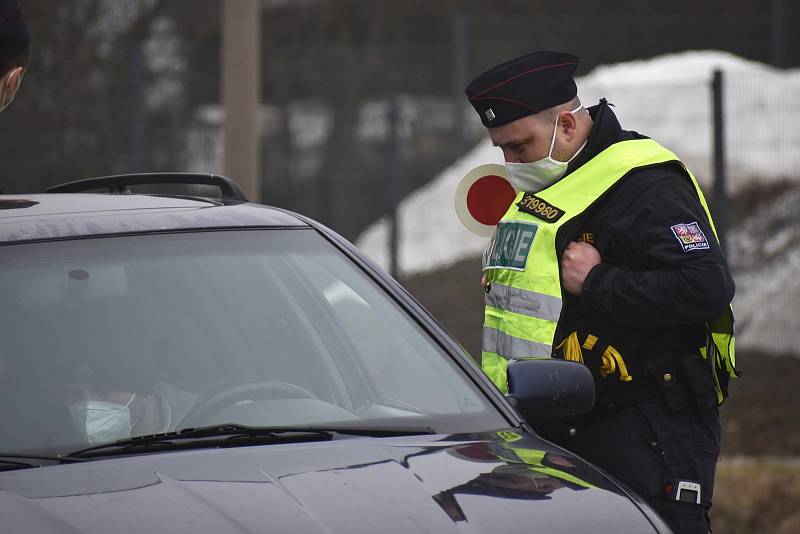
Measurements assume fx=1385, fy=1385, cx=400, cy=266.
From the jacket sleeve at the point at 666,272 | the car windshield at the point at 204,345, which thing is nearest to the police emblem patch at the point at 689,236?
the jacket sleeve at the point at 666,272

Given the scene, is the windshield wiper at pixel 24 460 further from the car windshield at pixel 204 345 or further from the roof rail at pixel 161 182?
the roof rail at pixel 161 182

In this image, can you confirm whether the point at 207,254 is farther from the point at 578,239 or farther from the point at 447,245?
the point at 447,245

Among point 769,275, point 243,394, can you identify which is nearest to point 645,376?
point 243,394

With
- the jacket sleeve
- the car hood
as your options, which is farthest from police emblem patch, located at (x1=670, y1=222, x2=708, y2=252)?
the car hood

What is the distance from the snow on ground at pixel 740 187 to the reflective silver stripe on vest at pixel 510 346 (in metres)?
5.80

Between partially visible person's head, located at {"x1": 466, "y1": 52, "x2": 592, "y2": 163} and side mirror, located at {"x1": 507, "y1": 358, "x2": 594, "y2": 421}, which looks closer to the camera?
side mirror, located at {"x1": 507, "y1": 358, "x2": 594, "y2": 421}

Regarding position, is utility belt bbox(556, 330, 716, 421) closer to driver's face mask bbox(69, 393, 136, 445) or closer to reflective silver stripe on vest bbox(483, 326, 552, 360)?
reflective silver stripe on vest bbox(483, 326, 552, 360)

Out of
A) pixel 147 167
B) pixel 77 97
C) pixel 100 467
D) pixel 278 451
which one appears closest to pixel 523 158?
pixel 278 451

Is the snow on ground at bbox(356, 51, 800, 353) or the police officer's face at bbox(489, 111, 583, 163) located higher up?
the police officer's face at bbox(489, 111, 583, 163)

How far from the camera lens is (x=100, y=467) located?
9.07ft

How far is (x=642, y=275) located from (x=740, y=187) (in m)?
8.06

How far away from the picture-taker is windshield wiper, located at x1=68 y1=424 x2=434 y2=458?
2879 mm

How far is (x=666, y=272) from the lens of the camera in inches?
142

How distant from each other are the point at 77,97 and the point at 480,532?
48.5ft
